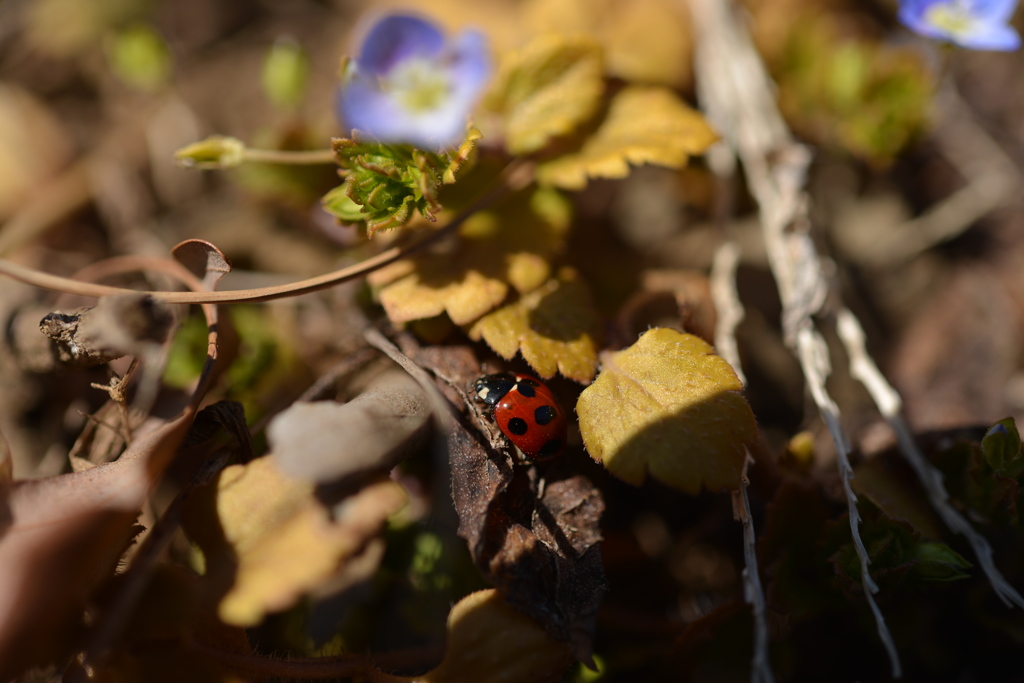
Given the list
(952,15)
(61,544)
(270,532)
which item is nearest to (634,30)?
(952,15)

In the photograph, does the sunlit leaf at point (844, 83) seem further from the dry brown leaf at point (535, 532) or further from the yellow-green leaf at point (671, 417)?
the dry brown leaf at point (535, 532)

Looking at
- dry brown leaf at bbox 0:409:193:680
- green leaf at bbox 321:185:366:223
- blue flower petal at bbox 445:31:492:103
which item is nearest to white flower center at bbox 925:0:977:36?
blue flower petal at bbox 445:31:492:103

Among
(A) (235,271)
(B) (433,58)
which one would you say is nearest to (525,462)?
(A) (235,271)

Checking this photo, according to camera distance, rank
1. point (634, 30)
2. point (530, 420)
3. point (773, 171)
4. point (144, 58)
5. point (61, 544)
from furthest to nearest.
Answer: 1. point (144, 58)
2. point (634, 30)
3. point (773, 171)
4. point (530, 420)
5. point (61, 544)

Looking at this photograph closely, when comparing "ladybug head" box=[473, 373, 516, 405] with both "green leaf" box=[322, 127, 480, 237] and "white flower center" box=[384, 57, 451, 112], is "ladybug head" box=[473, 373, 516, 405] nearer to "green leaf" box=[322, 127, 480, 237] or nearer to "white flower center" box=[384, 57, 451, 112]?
"green leaf" box=[322, 127, 480, 237]

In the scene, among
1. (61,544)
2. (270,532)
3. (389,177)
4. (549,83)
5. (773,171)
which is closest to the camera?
(61,544)

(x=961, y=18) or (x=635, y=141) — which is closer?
(x=635, y=141)

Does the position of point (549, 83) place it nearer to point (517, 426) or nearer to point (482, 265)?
point (482, 265)
